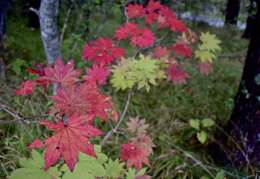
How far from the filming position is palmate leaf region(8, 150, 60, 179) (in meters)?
1.29

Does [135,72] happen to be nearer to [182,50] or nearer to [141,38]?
[141,38]

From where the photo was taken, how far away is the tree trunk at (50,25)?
7.57 ft

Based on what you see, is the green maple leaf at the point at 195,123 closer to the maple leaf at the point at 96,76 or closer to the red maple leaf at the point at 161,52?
the red maple leaf at the point at 161,52

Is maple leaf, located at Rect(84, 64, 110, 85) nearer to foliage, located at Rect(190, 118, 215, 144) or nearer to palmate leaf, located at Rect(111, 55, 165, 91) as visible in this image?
palmate leaf, located at Rect(111, 55, 165, 91)

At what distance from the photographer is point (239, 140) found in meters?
2.49

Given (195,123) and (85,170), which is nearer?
(85,170)

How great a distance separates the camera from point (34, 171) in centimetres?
131

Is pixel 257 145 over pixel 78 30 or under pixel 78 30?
under

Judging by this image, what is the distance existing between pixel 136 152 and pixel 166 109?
1.16 m

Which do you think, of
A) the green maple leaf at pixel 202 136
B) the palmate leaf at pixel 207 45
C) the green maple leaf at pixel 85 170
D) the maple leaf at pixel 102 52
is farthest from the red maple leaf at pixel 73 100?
the green maple leaf at pixel 202 136

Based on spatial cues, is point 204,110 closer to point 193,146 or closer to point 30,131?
point 193,146

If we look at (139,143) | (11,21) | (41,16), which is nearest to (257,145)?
(139,143)

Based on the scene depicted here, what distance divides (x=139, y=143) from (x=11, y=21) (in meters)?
2.99

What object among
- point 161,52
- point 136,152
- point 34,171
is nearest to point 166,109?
point 161,52
